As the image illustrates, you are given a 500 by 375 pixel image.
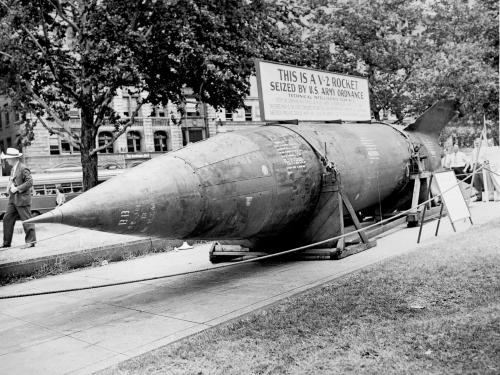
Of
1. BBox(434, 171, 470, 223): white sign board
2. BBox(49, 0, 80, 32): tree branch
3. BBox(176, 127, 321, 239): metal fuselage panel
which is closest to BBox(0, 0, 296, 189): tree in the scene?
BBox(49, 0, 80, 32): tree branch

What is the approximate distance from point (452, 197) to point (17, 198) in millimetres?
8254

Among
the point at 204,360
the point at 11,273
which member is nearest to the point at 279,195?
the point at 204,360

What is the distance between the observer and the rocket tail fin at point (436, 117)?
1130 cm

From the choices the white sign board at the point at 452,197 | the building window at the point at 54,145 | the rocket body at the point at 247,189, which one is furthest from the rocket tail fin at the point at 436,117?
the building window at the point at 54,145

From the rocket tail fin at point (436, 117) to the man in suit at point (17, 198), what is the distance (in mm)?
8465

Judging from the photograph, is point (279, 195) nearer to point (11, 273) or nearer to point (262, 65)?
point (262, 65)

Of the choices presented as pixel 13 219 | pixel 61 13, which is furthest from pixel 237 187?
pixel 61 13

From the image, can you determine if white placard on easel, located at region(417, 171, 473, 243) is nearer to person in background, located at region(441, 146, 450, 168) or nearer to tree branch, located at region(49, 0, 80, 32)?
person in background, located at region(441, 146, 450, 168)

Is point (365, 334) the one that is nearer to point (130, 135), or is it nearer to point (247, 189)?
point (247, 189)

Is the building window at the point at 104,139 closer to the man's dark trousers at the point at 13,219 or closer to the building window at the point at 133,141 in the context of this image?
the building window at the point at 133,141

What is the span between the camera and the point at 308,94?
26.9ft

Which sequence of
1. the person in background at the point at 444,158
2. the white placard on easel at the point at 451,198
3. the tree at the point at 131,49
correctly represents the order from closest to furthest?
1. the white placard on easel at the point at 451,198
2. the person in background at the point at 444,158
3. the tree at the point at 131,49

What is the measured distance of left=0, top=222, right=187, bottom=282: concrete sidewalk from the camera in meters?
7.91

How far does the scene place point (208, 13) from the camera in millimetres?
16172
